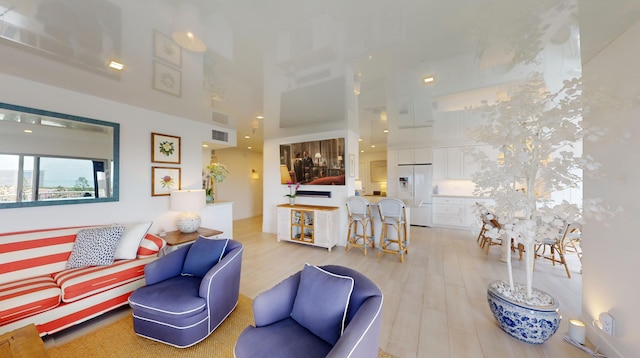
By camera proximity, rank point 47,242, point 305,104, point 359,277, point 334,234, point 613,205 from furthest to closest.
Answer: point 334,234, point 305,104, point 47,242, point 613,205, point 359,277

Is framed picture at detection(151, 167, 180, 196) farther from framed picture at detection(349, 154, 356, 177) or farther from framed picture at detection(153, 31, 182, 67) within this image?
framed picture at detection(349, 154, 356, 177)

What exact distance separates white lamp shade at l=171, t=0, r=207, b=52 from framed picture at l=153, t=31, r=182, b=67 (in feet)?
0.19

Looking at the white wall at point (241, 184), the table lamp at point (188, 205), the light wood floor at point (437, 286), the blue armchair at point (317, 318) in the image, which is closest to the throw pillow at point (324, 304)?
the blue armchair at point (317, 318)

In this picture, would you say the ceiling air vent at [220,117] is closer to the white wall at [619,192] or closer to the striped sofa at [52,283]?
the striped sofa at [52,283]

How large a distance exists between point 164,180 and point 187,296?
2234mm

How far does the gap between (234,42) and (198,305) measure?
229 centimetres

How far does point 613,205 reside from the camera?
1525 mm

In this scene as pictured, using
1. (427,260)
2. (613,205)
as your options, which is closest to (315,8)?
(613,205)

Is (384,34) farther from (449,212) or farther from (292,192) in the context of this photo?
(449,212)

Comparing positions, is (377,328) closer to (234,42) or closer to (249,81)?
(234,42)

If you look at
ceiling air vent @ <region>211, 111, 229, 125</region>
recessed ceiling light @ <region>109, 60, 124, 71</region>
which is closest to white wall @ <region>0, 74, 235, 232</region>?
ceiling air vent @ <region>211, 111, 229, 125</region>

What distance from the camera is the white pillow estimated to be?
2.24 metres

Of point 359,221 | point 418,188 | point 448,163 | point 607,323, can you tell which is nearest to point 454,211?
point 418,188

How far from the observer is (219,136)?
3986mm
